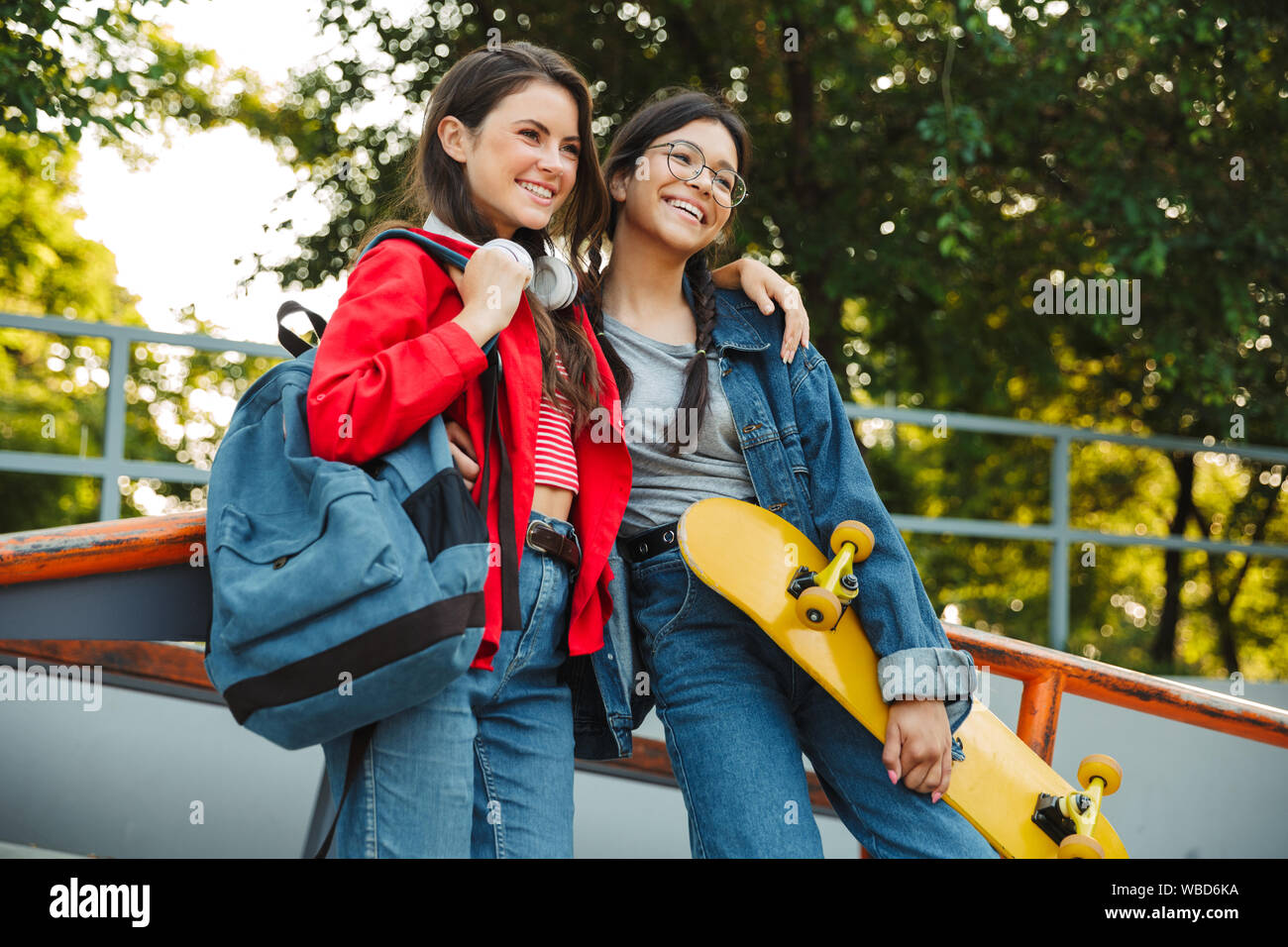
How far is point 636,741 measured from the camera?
9.20 ft

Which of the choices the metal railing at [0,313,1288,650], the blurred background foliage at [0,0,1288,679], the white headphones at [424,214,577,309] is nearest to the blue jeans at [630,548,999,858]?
the white headphones at [424,214,577,309]

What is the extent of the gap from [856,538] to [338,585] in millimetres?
851

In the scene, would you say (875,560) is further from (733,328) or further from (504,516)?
(504,516)

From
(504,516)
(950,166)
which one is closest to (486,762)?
(504,516)

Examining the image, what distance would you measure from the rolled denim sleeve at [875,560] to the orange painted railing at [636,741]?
7.5 inches

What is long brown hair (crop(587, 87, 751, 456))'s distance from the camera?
6.75 feet

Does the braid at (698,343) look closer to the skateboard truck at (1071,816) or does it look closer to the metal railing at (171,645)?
the metal railing at (171,645)

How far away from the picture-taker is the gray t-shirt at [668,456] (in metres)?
1.93

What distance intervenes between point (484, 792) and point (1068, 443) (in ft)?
17.3

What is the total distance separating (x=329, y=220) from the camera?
6.45 meters

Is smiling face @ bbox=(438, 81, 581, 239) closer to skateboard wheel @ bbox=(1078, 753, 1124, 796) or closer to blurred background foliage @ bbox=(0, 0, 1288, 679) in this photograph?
skateboard wheel @ bbox=(1078, 753, 1124, 796)

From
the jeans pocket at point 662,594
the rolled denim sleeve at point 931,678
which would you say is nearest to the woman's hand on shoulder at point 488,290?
the jeans pocket at point 662,594

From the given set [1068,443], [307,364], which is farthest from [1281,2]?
[307,364]
